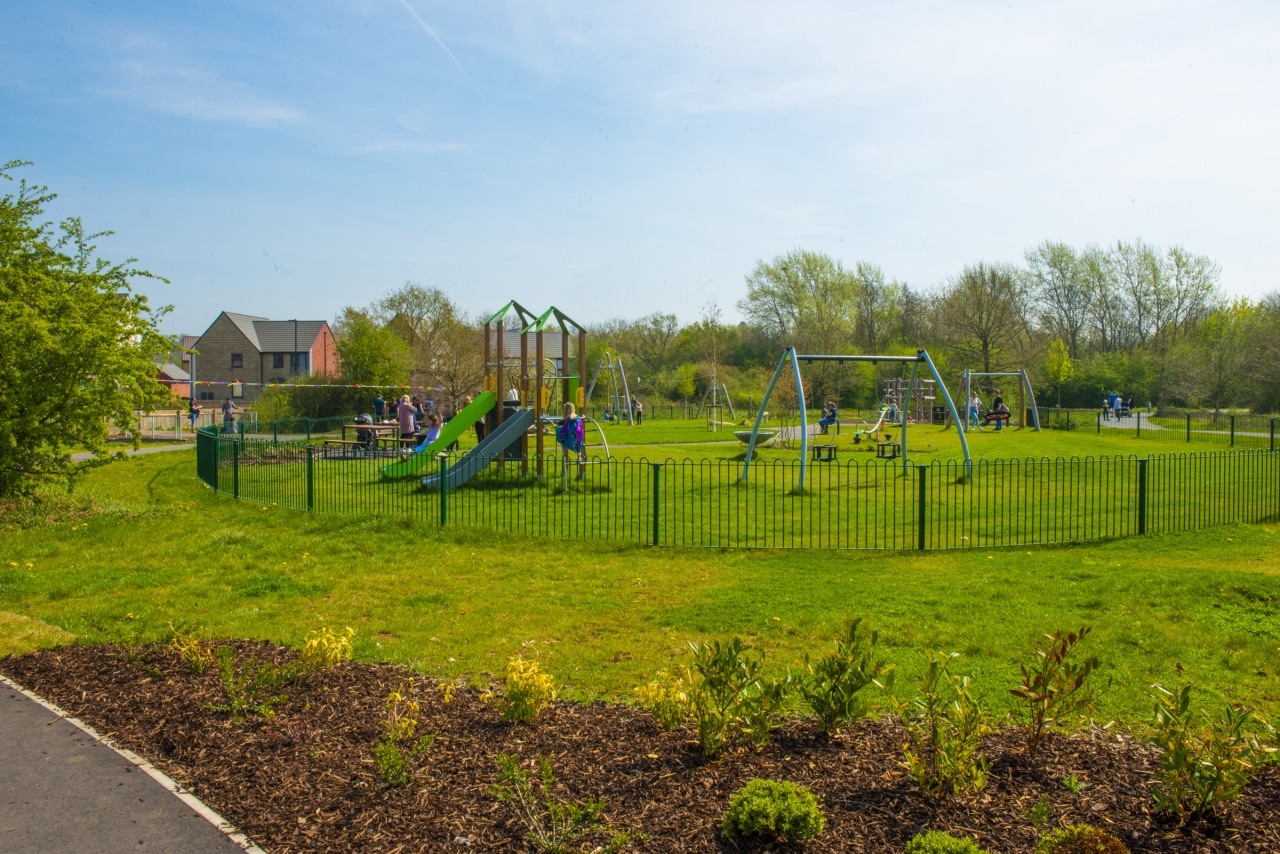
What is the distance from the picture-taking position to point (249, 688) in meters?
5.36

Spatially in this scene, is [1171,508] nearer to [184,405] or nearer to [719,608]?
[719,608]

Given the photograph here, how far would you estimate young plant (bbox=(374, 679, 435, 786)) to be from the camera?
4250 millimetres

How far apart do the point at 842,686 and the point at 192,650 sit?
14.3ft

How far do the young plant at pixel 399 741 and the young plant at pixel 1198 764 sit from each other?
11.3 feet

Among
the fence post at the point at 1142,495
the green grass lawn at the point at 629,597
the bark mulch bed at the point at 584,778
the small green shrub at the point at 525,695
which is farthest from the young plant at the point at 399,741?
the fence post at the point at 1142,495

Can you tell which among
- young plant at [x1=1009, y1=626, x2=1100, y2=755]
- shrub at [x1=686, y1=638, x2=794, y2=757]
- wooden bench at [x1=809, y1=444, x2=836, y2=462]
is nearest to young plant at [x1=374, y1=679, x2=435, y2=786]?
shrub at [x1=686, y1=638, x2=794, y2=757]

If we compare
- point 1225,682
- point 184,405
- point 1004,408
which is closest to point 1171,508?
point 1225,682

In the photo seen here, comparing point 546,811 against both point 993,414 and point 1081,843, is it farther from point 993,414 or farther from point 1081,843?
point 993,414

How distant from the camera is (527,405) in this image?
56.3ft

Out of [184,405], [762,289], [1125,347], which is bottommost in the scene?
[184,405]

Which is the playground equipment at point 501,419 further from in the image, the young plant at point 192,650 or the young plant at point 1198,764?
the young plant at point 1198,764

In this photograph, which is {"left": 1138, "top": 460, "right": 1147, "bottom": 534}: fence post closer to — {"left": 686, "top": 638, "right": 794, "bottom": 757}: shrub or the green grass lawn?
the green grass lawn

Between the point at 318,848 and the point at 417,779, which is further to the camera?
the point at 417,779

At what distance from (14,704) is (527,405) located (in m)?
12.0
